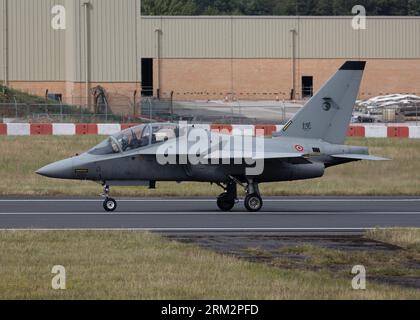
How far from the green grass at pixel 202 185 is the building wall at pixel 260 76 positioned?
110 ft

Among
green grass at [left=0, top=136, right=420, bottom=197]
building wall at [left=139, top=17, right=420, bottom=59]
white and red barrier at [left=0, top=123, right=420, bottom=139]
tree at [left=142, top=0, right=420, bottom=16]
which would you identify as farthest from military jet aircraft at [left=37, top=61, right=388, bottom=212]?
tree at [left=142, top=0, right=420, bottom=16]

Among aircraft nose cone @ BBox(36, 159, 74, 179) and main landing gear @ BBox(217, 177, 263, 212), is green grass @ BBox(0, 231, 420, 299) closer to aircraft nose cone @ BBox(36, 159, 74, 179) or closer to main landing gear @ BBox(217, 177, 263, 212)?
aircraft nose cone @ BBox(36, 159, 74, 179)

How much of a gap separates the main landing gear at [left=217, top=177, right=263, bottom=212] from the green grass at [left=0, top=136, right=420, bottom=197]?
179 inches

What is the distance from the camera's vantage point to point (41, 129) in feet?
119

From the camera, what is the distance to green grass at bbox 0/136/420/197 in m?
29.0

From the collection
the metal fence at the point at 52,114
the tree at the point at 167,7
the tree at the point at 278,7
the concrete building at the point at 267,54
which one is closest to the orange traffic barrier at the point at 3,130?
the metal fence at the point at 52,114

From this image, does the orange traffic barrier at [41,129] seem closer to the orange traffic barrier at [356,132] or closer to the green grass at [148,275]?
the orange traffic barrier at [356,132]

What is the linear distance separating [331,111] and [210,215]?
11.9 ft

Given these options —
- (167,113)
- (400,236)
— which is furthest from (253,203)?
(167,113)

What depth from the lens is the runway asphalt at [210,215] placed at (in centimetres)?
2069

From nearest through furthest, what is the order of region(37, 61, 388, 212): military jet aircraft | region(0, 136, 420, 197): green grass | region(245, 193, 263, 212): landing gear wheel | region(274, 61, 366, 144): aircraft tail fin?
region(37, 61, 388, 212): military jet aircraft, region(245, 193, 263, 212): landing gear wheel, region(274, 61, 366, 144): aircraft tail fin, region(0, 136, 420, 197): green grass
